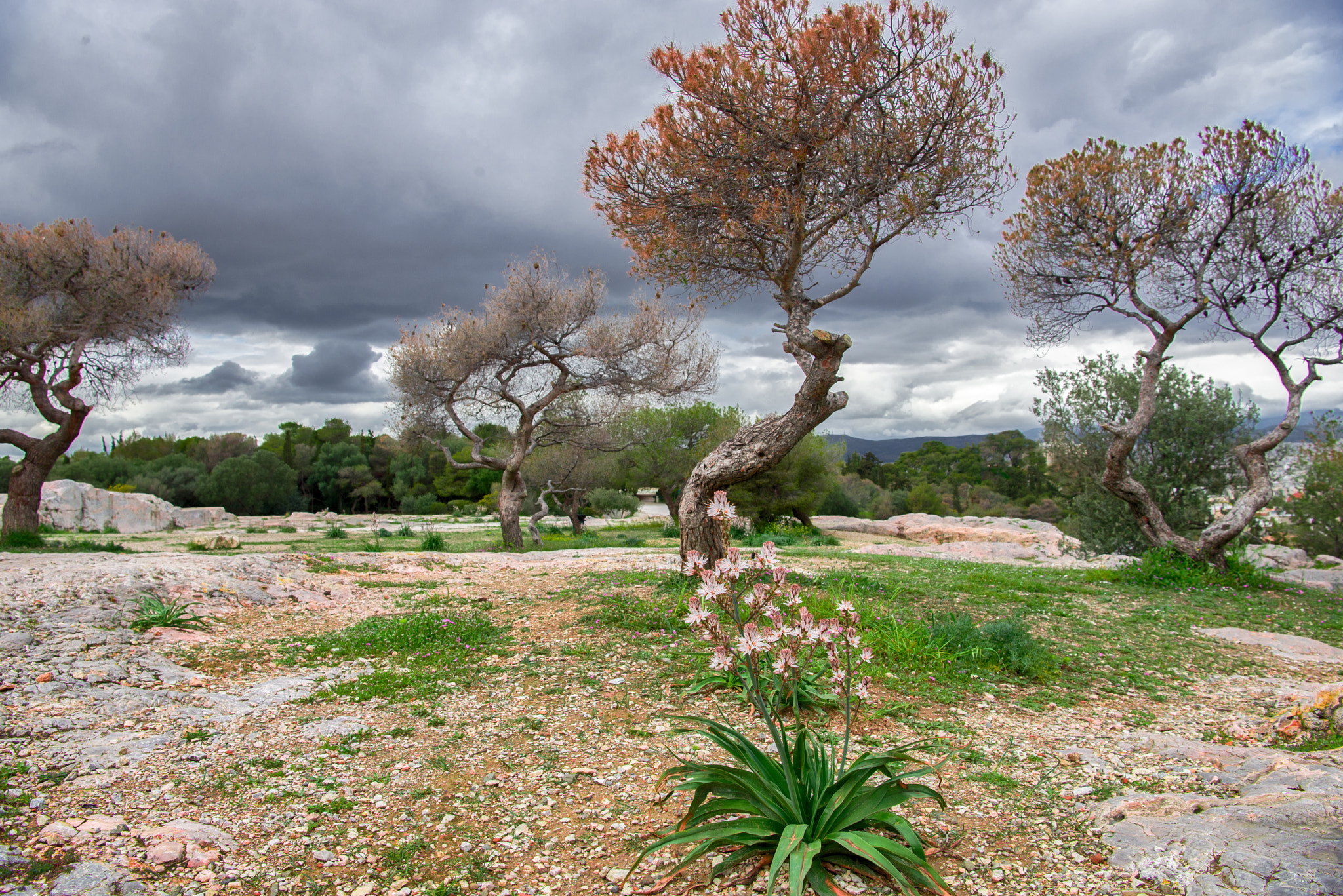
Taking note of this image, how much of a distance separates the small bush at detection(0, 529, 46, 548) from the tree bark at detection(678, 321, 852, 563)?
13974 millimetres

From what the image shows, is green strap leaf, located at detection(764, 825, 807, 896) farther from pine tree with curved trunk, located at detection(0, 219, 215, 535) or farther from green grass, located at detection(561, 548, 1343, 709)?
pine tree with curved trunk, located at detection(0, 219, 215, 535)

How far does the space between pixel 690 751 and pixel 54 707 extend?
4238 mm

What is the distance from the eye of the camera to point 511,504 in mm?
18047

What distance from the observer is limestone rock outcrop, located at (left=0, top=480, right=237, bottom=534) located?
25594 millimetres

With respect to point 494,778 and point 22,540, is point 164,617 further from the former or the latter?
point 22,540

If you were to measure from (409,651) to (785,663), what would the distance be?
4.87 m

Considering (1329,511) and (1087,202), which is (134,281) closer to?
(1087,202)

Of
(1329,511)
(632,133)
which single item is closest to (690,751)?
(632,133)

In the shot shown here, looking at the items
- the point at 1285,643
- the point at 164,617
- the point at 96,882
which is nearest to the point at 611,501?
the point at 164,617

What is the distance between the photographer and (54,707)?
449 centimetres

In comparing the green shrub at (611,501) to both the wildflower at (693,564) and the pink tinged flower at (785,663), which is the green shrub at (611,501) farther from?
the pink tinged flower at (785,663)

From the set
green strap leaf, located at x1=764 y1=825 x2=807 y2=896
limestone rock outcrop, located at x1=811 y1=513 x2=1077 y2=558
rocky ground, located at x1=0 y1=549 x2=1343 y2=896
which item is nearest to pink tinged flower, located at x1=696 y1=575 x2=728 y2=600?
green strap leaf, located at x1=764 y1=825 x2=807 y2=896

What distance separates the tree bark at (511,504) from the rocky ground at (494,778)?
1116 centimetres

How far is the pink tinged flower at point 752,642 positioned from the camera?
8.20 ft
